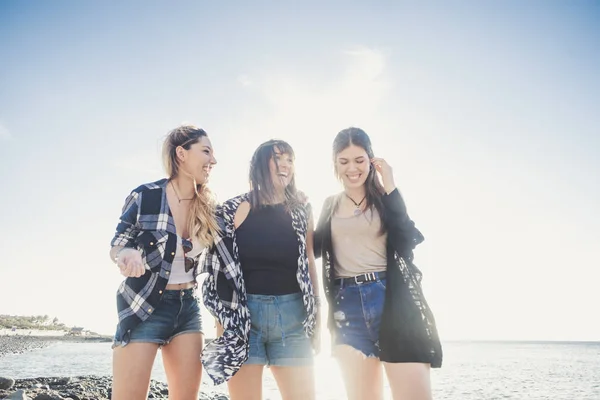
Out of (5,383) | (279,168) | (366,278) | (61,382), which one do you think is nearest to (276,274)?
(366,278)

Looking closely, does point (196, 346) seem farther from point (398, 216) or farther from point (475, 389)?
point (475, 389)

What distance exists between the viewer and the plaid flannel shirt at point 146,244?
10.8ft

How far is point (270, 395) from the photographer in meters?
16.9

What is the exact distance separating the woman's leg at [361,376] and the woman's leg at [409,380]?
0.45 ft

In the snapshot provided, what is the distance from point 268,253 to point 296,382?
3.63 ft

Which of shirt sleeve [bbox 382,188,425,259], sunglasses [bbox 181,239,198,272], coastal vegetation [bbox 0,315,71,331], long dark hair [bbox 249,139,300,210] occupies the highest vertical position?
long dark hair [bbox 249,139,300,210]

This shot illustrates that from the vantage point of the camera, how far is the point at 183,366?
11.3 feet

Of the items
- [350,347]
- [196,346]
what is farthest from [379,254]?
[196,346]

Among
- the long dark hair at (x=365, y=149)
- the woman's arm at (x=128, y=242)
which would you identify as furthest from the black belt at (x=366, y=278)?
the woman's arm at (x=128, y=242)

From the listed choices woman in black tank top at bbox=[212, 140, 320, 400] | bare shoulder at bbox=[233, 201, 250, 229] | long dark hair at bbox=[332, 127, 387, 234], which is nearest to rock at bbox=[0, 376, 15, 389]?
woman in black tank top at bbox=[212, 140, 320, 400]

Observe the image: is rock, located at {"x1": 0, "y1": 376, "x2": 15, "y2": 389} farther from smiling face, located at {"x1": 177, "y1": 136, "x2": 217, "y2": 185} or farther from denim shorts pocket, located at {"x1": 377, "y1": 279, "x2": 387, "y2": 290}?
denim shorts pocket, located at {"x1": 377, "y1": 279, "x2": 387, "y2": 290}

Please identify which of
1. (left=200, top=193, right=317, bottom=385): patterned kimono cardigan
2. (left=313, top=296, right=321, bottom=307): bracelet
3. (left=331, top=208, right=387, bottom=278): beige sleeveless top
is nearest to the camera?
(left=200, top=193, right=317, bottom=385): patterned kimono cardigan

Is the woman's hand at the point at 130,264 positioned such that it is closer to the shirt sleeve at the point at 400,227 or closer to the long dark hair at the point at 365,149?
the long dark hair at the point at 365,149

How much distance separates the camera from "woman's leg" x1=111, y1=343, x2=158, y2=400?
3.17 m
